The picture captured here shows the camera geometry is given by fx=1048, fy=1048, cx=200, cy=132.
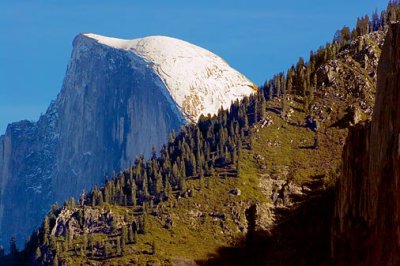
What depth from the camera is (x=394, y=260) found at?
198m

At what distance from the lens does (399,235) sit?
199750mm

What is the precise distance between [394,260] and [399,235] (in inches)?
195
